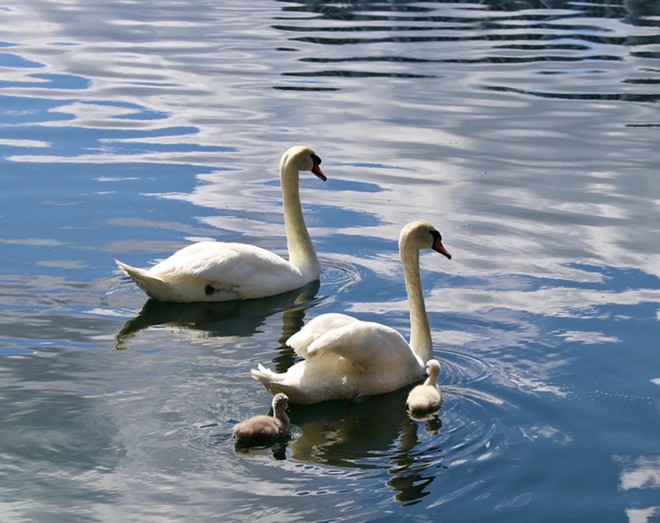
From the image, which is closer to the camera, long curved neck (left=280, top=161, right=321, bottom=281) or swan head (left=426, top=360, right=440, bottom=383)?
swan head (left=426, top=360, right=440, bottom=383)

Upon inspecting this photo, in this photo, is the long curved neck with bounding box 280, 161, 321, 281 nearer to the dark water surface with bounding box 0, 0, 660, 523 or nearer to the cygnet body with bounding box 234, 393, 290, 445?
the dark water surface with bounding box 0, 0, 660, 523

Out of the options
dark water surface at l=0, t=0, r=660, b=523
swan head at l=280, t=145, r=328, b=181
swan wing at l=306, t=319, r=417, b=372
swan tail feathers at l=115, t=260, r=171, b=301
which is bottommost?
dark water surface at l=0, t=0, r=660, b=523

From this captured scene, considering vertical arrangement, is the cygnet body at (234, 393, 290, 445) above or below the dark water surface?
above

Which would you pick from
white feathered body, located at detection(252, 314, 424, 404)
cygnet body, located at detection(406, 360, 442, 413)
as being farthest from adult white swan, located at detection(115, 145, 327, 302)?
cygnet body, located at detection(406, 360, 442, 413)

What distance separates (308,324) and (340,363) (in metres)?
0.30

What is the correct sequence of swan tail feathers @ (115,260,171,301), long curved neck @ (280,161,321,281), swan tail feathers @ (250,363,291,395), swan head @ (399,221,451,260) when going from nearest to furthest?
1. swan tail feathers @ (250,363,291,395)
2. swan head @ (399,221,451,260)
3. swan tail feathers @ (115,260,171,301)
4. long curved neck @ (280,161,321,281)

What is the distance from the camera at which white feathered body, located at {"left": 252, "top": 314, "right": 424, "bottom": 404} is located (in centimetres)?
874

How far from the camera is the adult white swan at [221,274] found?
36.1ft

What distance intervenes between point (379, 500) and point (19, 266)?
508cm

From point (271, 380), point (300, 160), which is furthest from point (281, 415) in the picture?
point (300, 160)

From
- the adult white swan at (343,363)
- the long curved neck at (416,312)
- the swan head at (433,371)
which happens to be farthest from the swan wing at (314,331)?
the long curved neck at (416,312)

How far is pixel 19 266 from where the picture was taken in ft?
38.8

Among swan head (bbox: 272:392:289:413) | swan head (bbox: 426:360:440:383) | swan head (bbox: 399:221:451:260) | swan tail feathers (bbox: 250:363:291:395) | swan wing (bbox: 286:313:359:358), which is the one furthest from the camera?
swan head (bbox: 399:221:451:260)

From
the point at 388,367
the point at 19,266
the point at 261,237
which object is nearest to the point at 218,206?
the point at 261,237
